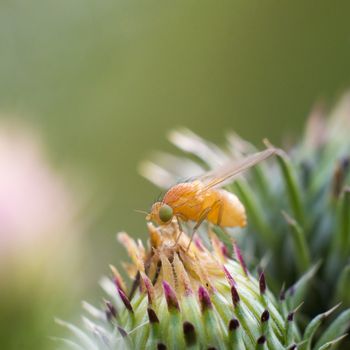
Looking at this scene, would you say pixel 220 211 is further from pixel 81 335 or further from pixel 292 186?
pixel 81 335

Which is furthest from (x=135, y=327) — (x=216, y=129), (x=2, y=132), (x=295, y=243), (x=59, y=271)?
(x=216, y=129)

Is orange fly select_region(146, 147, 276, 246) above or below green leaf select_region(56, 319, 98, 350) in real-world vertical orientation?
above

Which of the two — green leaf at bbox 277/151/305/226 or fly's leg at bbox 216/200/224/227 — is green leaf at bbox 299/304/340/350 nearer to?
fly's leg at bbox 216/200/224/227

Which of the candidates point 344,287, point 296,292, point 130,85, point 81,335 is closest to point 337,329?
point 296,292

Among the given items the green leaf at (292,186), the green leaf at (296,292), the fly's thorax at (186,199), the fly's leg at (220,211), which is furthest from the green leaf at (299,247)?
the fly's thorax at (186,199)

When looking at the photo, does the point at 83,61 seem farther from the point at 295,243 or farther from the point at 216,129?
the point at 295,243

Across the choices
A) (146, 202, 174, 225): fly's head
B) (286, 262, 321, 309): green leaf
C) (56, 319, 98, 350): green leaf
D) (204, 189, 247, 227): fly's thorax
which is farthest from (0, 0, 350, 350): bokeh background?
(286, 262, 321, 309): green leaf

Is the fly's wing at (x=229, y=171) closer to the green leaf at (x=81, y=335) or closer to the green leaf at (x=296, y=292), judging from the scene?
the green leaf at (x=296, y=292)

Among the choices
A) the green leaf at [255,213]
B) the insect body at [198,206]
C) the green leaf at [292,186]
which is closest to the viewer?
the insect body at [198,206]
